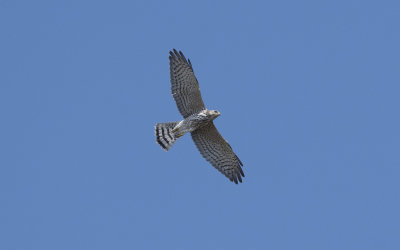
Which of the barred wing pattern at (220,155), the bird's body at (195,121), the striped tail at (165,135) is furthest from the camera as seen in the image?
the barred wing pattern at (220,155)

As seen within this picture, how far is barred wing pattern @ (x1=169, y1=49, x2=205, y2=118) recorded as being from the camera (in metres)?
20.7

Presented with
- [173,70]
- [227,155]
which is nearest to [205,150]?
[227,155]

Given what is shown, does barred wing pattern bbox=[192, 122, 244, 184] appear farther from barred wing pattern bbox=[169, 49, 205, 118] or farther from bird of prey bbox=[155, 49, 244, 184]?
barred wing pattern bbox=[169, 49, 205, 118]

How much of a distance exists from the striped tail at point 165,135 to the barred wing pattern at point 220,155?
27.4 inches

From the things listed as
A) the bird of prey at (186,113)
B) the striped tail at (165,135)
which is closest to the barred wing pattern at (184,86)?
the bird of prey at (186,113)

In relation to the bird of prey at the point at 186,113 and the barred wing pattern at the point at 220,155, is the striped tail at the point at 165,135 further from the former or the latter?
the barred wing pattern at the point at 220,155

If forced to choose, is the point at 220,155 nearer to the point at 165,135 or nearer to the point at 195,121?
the point at 195,121

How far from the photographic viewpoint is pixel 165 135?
21.0 m

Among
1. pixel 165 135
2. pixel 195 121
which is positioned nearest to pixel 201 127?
pixel 195 121

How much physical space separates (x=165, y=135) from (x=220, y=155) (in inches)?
64.0

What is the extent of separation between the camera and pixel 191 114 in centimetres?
2091

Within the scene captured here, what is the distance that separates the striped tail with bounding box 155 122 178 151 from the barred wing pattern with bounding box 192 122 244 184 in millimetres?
697

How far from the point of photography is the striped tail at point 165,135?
20.8 metres

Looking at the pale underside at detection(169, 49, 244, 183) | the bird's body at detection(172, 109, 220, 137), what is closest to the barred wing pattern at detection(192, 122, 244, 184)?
the pale underside at detection(169, 49, 244, 183)
